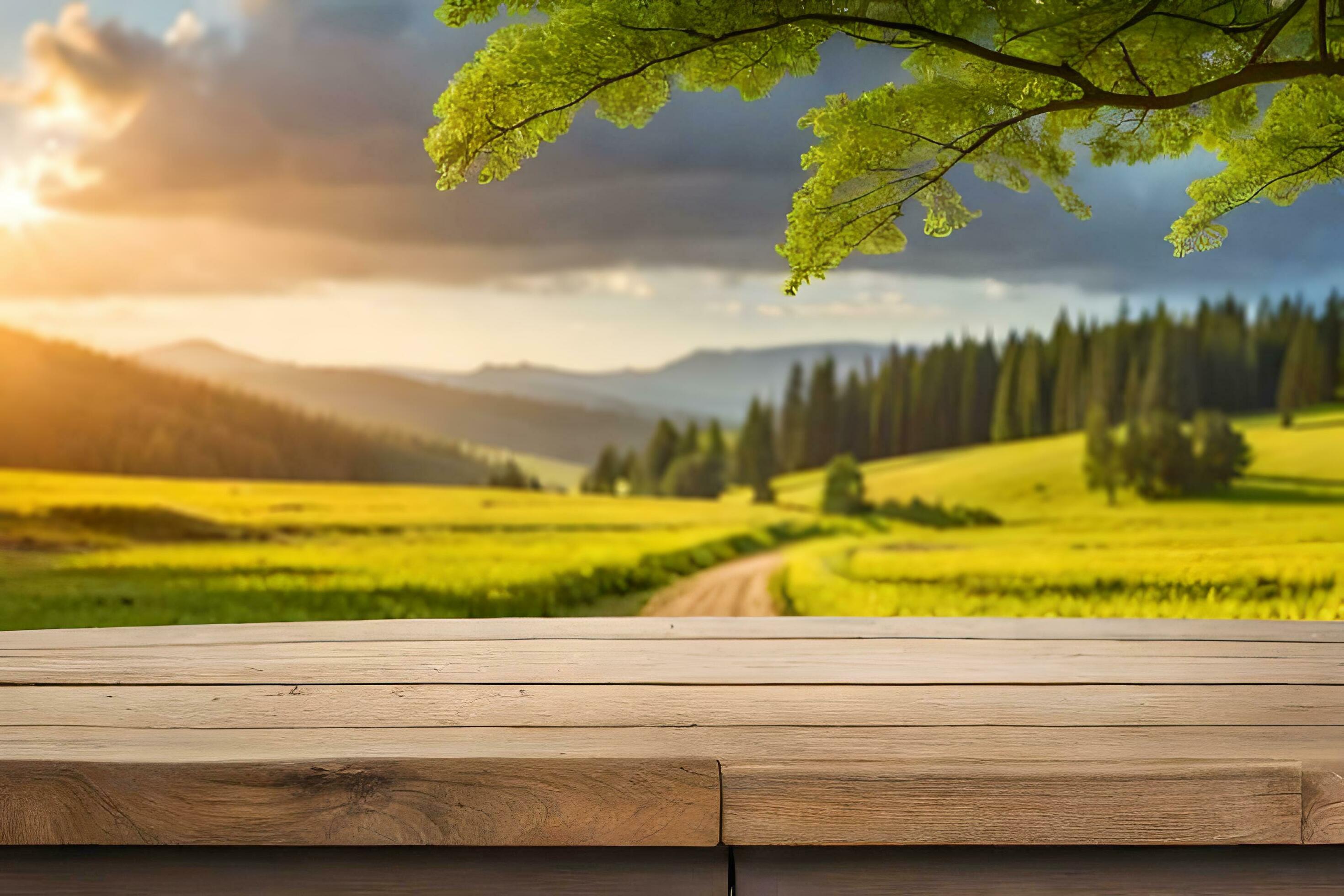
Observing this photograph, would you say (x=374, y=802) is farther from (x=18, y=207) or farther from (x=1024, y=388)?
(x=18, y=207)

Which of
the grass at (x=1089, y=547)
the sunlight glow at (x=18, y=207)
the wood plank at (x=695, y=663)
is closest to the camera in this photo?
the wood plank at (x=695, y=663)

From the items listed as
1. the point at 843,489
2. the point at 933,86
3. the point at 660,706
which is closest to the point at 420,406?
the point at 843,489

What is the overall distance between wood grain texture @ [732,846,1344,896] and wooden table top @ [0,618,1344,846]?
0.08 metres

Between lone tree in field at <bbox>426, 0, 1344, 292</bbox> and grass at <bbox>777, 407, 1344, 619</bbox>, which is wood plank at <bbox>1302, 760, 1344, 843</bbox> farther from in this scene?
grass at <bbox>777, 407, 1344, 619</bbox>

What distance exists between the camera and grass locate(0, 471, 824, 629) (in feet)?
15.2

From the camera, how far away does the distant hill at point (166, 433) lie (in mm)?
4836

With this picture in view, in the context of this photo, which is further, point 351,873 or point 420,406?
point 420,406

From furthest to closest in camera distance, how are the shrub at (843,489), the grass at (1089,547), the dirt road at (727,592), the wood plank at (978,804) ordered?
the shrub at (843,489) → the dirt road at (727,592) → the grass at (1089,547) → the wood plank at (978,804)

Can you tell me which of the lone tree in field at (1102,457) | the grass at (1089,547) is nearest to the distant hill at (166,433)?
the grass at (1089,547)

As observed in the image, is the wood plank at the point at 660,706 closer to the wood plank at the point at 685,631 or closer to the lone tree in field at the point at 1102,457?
the wood plank at the point at 685,631

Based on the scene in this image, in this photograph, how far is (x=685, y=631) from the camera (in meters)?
2.07

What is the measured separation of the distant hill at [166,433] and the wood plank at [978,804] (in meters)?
4.37

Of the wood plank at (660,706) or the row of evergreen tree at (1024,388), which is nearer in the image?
the wood plank at (660,706)

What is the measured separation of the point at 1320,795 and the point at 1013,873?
37 centimetres
